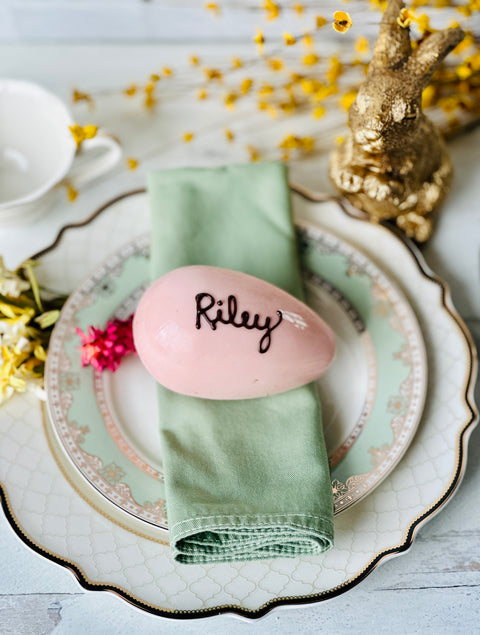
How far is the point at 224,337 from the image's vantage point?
460 mm

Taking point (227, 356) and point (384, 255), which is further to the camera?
point (384, 255)

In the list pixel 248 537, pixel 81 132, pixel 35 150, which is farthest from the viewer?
pixel 35 150

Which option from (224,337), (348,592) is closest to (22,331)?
(224,337)

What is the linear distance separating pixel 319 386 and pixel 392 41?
0.29 m

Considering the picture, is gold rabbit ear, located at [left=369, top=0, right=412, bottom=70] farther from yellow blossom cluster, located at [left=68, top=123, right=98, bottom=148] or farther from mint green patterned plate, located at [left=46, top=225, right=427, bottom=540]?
yellow blossom cluster, located at [left=68, top=123, right=98, bottom=148]

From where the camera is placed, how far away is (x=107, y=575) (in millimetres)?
466

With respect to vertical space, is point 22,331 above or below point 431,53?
below

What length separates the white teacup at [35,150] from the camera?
0.61 metres

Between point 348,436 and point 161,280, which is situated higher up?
point 161,280

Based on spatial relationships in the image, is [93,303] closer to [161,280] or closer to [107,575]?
[161,280]

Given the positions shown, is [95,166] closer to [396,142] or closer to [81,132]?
[81,132]

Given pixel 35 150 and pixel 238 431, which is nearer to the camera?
pixel 238 431

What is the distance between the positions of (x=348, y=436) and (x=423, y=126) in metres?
0.29

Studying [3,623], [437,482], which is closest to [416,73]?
[437,482]
